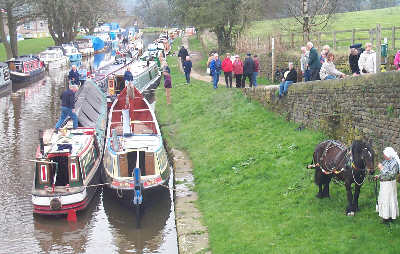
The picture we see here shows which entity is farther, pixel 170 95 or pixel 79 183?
pixel 170 95

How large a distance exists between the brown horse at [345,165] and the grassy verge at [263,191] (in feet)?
1.13

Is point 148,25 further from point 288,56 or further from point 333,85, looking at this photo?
point 333,85

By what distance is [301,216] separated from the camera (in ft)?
39.8

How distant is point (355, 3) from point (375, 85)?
75042mm

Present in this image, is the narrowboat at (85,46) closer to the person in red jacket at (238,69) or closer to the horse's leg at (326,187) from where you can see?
the person in red jacket at (238,69)

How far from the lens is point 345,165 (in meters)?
11.2

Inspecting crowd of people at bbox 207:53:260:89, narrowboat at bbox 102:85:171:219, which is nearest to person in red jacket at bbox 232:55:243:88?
crowd of people at bbox 207:53:260:89

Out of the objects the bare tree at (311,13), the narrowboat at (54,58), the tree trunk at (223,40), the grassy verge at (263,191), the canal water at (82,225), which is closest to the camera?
the grassy verge at (263,191)

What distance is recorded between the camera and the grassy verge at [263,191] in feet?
35.8

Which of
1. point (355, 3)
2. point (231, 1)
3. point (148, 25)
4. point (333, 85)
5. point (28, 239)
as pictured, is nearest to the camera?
point (28, 239)

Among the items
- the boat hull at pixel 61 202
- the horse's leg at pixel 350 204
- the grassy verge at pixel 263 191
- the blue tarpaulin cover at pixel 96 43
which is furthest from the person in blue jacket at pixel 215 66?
the blue tarpaulin cover at pixel 96 43

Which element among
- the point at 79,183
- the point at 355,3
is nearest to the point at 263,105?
the point at 79,183

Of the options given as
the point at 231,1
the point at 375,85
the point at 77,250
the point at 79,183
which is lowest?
the point at 77,250

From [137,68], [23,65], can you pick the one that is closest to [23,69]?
[23,65]
